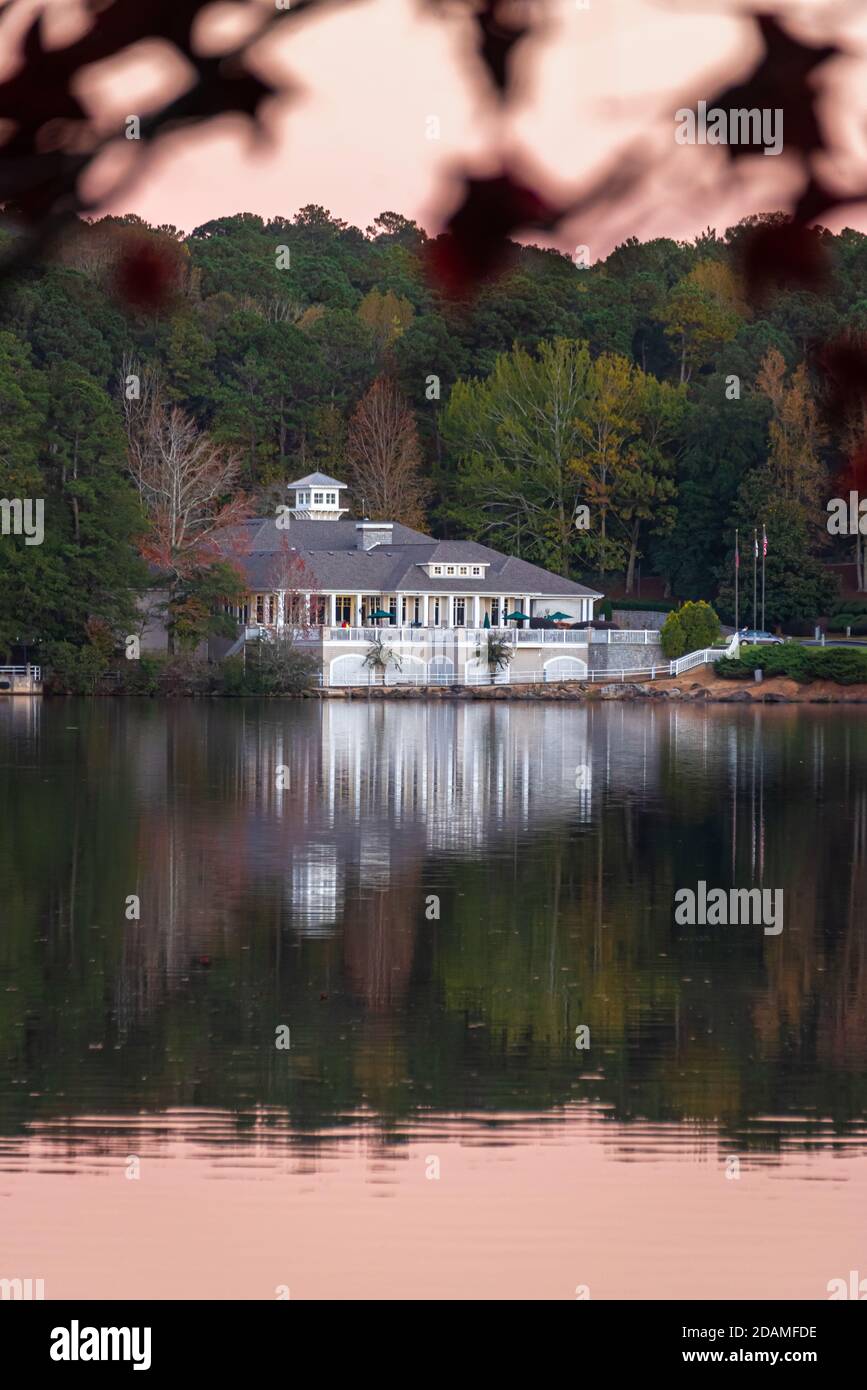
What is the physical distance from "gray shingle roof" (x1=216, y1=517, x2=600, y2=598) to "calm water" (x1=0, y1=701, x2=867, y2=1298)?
45266 millimetres

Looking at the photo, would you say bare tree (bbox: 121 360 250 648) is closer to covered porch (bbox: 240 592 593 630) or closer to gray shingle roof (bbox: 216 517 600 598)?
gray shingle roof (bbox: 216 517 600 598)

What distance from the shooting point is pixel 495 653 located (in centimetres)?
7262

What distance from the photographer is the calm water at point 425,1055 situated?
923 centimetres

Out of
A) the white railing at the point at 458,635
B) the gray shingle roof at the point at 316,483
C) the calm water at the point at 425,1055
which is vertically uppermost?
the gray shingle roof at the point at 316,483

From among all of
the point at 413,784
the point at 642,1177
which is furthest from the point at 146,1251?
the point at 413,784

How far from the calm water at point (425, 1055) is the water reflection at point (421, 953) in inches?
2.0

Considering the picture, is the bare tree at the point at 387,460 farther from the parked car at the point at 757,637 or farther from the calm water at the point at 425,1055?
the calm water at the point at 425,1055

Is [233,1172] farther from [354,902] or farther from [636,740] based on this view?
[636,740]

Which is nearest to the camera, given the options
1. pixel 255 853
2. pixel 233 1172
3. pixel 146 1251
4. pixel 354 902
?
pixel 146 1251

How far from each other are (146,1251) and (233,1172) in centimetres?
122

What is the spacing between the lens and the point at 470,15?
409cm

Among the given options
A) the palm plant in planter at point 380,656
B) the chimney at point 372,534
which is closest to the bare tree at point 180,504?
the palm plant in planter at point 380,656

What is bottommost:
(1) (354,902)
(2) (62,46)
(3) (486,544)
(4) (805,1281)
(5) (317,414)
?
(4) (805,1281)

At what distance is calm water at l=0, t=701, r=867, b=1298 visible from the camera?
30.3 ft
